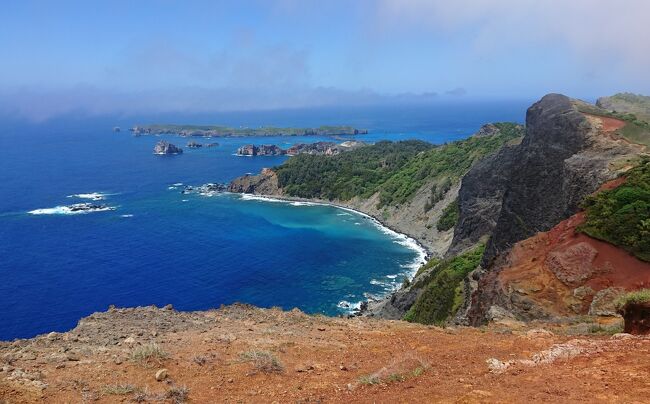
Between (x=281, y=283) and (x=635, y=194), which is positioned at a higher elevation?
(x=635, y=194)

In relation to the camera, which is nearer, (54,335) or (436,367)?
(436,367)

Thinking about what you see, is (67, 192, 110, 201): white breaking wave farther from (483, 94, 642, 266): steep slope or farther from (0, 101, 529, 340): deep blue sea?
(483, 94, 642, 266): steep slope

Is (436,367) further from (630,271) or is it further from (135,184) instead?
(135,184)

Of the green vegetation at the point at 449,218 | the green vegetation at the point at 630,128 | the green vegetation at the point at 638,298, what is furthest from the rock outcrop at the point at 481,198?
the green vegetation at the point at 638,298

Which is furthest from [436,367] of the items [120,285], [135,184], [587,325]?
[135,184]

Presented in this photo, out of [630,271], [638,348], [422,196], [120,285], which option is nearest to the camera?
[638,348]
